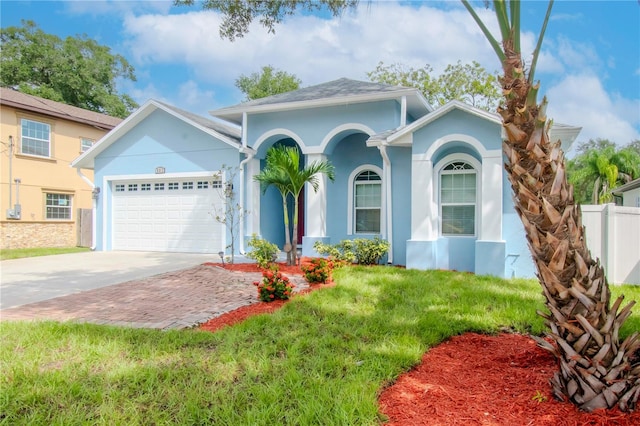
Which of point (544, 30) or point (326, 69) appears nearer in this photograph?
point (544, 30)

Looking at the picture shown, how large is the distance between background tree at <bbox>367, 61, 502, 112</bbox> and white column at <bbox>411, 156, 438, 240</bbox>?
1768 centimetres

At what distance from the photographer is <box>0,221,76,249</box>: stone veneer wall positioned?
1778cm

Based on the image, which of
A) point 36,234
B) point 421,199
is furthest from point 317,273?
point 36,234

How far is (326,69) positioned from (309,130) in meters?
8.83

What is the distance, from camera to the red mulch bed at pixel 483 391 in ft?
10.3

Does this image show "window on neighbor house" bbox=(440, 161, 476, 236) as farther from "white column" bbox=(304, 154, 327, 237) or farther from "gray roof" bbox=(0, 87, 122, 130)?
"gray roof" bbox=(0, 87, 122, 130)

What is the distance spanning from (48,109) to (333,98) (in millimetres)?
15129

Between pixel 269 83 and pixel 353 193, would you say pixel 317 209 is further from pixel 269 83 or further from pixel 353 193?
pixel 269 83

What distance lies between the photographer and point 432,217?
10531mm

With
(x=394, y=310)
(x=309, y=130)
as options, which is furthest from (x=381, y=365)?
(x=309, y=130)

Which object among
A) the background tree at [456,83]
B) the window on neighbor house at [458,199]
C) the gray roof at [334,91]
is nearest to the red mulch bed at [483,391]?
the window on neighbor house at [458,199]

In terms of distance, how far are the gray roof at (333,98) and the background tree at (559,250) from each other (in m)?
8.55

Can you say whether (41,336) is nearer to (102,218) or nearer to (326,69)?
(102,218)

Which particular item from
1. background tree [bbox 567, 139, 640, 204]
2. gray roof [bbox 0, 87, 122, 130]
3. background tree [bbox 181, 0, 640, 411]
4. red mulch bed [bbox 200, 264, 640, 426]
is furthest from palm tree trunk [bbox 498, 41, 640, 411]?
background tree [bbox 567, 139, 640, 204]
